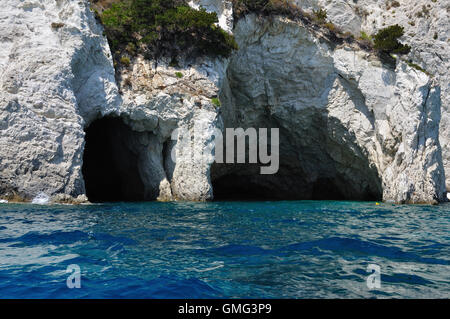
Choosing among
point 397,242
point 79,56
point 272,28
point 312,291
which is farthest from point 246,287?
point 272,28

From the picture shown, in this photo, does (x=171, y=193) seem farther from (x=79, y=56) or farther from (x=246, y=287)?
(x=246, y=287)

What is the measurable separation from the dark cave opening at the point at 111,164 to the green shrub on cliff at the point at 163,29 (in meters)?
5.35

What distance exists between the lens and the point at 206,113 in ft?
77.3

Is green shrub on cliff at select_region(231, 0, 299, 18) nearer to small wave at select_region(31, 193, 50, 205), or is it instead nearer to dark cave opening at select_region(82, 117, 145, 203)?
dark cave opening at select_region(82, 117, 145, 203)

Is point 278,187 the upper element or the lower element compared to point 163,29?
lower

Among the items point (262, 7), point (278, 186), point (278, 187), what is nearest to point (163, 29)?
point (262, 7)

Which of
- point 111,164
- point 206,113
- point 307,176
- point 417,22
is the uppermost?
point 417,22

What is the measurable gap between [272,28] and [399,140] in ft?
39.4

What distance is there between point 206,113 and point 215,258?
16.6m

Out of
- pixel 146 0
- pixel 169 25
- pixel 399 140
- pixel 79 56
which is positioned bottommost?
pixel 399 140

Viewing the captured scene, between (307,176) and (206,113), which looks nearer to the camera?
(206,113)

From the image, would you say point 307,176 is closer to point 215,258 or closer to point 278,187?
point 278,187

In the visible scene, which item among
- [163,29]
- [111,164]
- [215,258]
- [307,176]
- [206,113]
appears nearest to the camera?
[215,258]

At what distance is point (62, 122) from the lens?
60.1ft
